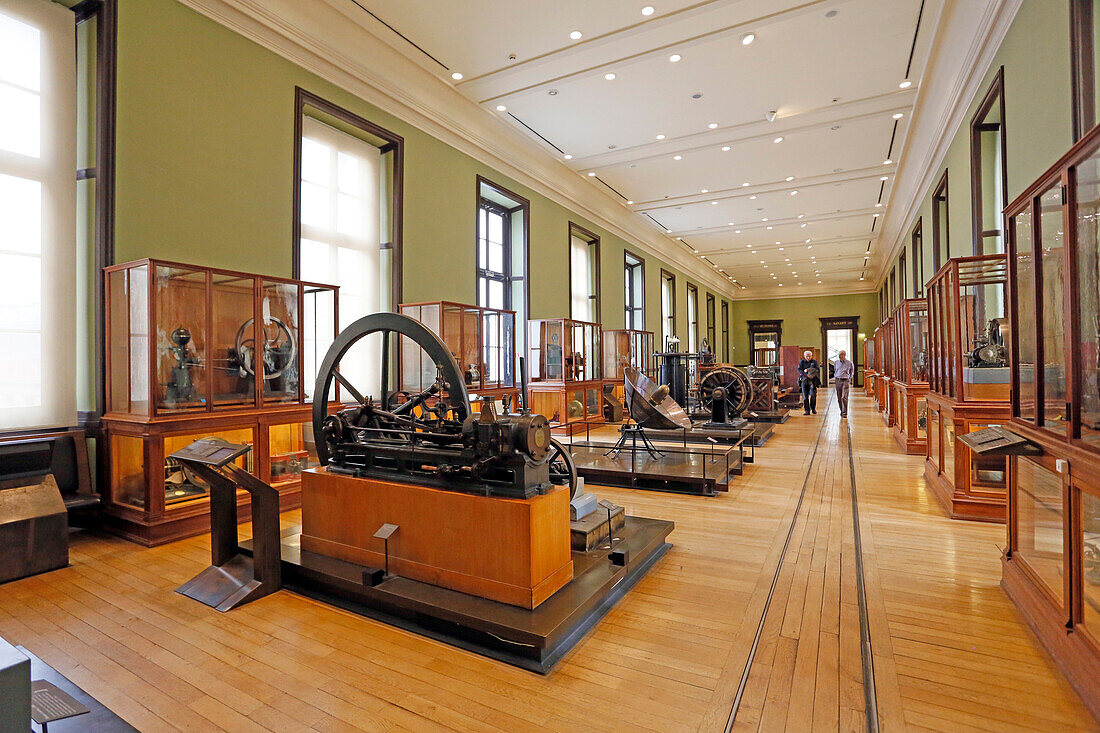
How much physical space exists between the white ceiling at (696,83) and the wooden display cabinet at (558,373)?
Answer: 3.41 meters

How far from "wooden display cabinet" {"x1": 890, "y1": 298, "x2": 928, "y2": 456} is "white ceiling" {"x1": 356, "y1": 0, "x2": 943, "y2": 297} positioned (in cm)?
330

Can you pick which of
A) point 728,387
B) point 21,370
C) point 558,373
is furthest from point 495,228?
point 21,370

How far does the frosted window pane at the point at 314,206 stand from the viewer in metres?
6.56

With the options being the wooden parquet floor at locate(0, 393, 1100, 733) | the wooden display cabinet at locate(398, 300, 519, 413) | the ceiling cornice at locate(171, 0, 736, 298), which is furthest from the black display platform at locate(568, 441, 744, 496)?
the ceiling cornice at locate(171, 0, 736, 298)

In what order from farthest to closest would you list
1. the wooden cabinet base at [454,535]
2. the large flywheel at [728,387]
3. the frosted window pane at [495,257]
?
1. the frosted window pane at [495,257]
2. the large flywheel at [728,387]
3. the wooden cabinet base at [454,535]

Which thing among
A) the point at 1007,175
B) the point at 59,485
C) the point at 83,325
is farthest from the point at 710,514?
the point at 83,325

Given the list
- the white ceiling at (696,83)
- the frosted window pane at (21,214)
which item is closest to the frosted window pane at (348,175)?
the white ceiling at (696,83)

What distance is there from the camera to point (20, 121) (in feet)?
14.3

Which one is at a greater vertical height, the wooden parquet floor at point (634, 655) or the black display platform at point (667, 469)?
the black display platform at point (667, 469)

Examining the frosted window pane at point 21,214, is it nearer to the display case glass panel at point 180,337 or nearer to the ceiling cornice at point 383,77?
the display case glass panel at point 180,337

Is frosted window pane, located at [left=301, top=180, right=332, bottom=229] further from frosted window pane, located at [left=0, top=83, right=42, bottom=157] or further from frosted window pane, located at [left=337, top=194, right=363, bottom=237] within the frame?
frosted window pane, located at [left=0, top=83, right=42, bottom=157]

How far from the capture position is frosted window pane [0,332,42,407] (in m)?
4.26

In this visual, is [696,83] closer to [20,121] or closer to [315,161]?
[315,161]

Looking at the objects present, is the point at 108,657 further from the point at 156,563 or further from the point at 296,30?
the point at 296,30
